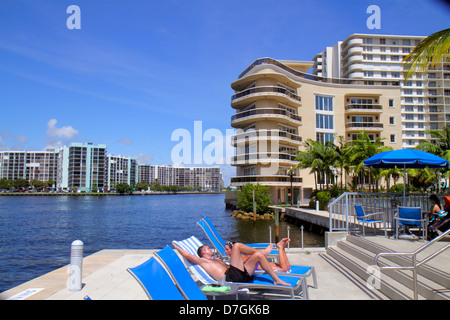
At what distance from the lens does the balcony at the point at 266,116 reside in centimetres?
4838

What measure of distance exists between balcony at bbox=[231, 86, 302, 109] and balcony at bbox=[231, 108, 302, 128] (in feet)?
6.12

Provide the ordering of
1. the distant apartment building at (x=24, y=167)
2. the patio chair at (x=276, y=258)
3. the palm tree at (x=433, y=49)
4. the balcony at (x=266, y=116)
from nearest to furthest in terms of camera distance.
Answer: the patio chair at (x=276, y=258) → the palm tree at (x=433, y=49) → the balcony at (x=266, y=116) → the distant apartment building at (x=24, y=167)

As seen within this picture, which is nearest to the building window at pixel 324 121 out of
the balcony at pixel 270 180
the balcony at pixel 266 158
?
the balcony at pixel 266 158

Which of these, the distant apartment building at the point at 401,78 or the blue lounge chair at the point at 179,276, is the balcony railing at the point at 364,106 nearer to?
the distant apartment building at the point at 401,78

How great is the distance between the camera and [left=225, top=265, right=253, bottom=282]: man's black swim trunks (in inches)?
226

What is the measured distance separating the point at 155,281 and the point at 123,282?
10.2 ft

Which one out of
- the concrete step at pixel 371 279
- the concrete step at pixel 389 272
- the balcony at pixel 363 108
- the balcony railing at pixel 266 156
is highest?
the balcony at pixel 363 108

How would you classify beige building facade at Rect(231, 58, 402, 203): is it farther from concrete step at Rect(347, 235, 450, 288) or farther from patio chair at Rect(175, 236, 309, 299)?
patio chair at Rect(175, 236, 309, 299)

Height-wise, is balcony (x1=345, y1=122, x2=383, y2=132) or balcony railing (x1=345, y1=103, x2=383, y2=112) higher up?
balcony railing (x1=345, y1=103, x2=383, y2=112)

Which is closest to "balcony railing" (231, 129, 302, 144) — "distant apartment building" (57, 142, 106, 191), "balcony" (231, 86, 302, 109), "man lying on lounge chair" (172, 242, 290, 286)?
"balcony" (231, 86, 302, 109)

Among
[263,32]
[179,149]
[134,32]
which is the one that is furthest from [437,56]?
[179,149]

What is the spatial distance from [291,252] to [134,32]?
26.8 ft

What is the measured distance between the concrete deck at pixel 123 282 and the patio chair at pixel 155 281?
6.22 ft
